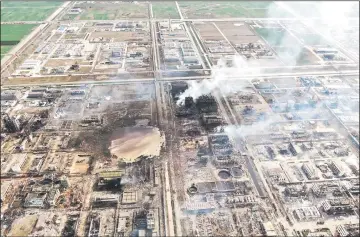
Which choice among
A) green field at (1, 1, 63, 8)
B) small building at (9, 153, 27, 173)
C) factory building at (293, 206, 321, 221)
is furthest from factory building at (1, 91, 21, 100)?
green field at (1, 1, 63, 8)

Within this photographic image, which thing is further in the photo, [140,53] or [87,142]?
[140,53]

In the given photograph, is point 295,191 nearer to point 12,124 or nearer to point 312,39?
point 12,124

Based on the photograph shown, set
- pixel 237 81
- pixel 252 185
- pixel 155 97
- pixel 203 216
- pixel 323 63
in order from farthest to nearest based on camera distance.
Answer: pixel 323 63, pixel 237 81, pixel 155 97, pixel 252 185, pixel 203 216

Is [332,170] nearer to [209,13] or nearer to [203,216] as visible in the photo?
[203,216]

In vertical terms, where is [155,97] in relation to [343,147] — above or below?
above

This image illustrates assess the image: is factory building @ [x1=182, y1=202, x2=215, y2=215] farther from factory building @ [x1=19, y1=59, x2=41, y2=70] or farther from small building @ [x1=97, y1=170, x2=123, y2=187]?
factory building @ [x1=19, y1=59, x2=41, y2=70]

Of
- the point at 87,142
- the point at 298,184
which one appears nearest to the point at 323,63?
the point at 298,184
